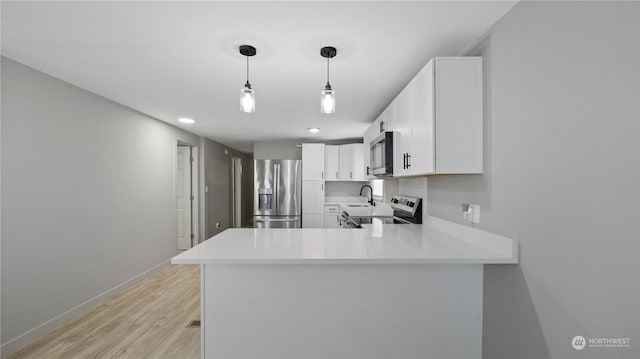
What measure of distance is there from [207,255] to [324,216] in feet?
13.2

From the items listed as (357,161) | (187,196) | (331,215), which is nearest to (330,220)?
(331,215)

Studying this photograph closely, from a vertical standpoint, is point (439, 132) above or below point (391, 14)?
below

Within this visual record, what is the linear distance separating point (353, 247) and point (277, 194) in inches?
151

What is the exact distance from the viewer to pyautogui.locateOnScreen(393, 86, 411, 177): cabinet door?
7.16 ft

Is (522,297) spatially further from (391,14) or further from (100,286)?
(100,286)

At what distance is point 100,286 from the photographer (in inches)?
115

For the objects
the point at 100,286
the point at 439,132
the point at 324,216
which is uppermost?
the point at 439,132

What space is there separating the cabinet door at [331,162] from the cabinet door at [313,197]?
0.88 feet

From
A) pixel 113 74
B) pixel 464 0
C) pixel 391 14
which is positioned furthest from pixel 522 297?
pixel 113 74

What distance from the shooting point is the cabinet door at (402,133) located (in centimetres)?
218

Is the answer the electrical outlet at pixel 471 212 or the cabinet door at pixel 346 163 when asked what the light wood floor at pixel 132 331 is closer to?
the electrical outlet at pixel 471 212

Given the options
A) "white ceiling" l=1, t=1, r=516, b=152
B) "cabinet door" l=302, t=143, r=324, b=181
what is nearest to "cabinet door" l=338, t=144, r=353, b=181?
"cabinet door" l=302, t=143, r=324, b=181

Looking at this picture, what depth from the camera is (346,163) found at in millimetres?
5473

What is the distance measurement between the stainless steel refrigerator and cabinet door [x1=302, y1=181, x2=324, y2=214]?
106 mm
